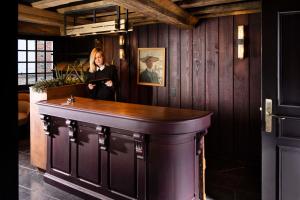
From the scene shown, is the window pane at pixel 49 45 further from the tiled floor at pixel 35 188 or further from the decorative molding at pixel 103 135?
the decorative molding at pixel 103 135

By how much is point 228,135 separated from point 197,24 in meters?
1.99

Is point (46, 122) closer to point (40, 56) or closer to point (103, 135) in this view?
point (103, 135)

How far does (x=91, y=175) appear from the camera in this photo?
349cm

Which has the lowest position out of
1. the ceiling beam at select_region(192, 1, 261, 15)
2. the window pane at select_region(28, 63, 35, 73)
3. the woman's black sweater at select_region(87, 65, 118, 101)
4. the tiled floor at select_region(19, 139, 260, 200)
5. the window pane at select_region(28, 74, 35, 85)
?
the tiled floor at select_region(19, 139, 260, 200)

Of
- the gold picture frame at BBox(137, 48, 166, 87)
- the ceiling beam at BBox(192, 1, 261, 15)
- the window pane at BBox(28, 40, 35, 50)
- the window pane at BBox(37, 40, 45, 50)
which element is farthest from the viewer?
the window pane at BBox(37, 40, 45, 50)

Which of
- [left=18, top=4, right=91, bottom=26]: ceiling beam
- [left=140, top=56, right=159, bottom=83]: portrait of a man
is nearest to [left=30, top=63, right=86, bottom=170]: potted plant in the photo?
[left=18, top=4, right=91, bottom=26]: ceiling beam

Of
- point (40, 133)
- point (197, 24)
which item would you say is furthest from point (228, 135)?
point (40, 133)

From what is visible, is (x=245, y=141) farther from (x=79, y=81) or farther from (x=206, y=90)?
(x=79, y=81)

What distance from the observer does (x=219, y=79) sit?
509 centimetres

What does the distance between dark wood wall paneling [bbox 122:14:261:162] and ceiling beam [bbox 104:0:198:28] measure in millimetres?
465

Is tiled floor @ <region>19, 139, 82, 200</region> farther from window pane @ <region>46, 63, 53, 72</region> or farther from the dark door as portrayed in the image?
window pane @ <region>46, 63, 53, 72</region>

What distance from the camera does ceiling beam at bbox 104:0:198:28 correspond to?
3207 millimetres

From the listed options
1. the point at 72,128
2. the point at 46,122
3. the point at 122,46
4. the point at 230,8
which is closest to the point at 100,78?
the point at 46,122

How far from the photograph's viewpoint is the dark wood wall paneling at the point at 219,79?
4.76m
